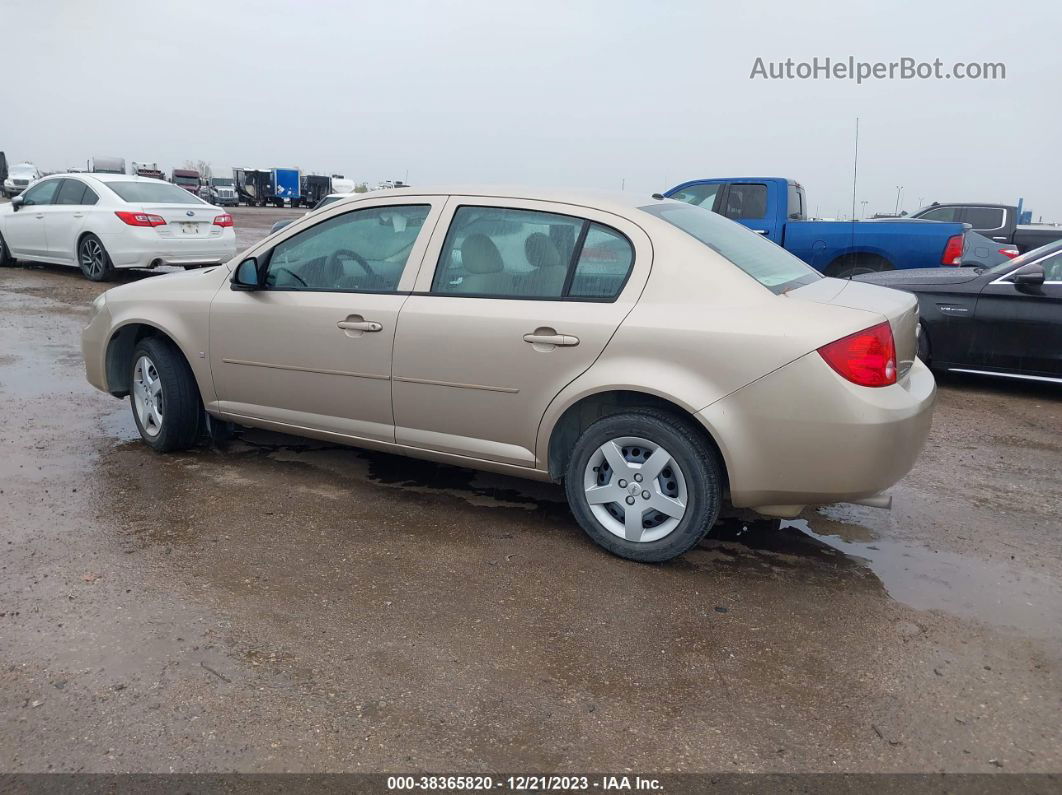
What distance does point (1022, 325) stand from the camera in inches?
287

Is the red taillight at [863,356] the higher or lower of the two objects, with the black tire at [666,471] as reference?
higher

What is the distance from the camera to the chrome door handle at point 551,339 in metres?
3.84

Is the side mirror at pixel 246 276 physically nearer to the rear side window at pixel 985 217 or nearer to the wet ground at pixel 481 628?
the wet ground at pixel 481 628

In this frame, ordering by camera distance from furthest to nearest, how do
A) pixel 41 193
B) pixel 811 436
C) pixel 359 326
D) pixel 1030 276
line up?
1. pixel 41 193
2. pixel 1030 276
3. pixel 359 326
4. pixel 811 436

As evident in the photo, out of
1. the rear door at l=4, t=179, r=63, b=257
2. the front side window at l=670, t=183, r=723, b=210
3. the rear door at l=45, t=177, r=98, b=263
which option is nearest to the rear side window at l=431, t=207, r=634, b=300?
the front side window at l=670, t=183, r=723, b=210

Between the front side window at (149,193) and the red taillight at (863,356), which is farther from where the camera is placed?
the front side window at (149,193)

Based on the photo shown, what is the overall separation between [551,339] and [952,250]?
7936 mm

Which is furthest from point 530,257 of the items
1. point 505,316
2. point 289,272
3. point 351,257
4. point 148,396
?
point 148,396

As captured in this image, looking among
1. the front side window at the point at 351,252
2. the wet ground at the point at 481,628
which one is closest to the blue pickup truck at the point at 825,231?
the wet ground at the point at 481,628

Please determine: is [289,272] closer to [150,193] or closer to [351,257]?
[351,257]

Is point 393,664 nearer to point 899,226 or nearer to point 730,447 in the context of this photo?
point 730,447

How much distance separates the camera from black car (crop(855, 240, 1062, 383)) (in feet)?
23.6

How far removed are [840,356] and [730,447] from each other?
22.3 inches

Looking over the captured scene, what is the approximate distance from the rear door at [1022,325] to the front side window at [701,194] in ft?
16.1
